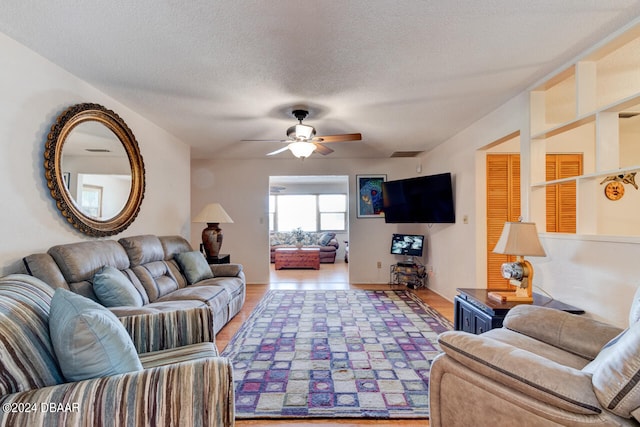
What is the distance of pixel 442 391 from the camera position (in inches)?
51.6

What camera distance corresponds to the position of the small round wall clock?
3.26 meters

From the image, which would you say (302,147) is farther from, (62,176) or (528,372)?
(528,372)

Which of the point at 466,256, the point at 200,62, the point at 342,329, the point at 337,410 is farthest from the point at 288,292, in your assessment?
the point at 200,62

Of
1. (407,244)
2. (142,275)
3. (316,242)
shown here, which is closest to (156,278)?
(142,275)

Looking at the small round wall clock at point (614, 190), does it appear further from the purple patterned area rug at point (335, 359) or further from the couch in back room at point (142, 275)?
the couch in back room at point (142, 275)

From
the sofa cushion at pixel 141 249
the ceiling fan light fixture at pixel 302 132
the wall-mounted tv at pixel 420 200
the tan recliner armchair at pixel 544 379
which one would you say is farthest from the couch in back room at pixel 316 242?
the tan recliner armchair at pixel 544 379

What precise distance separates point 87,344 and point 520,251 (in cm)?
253

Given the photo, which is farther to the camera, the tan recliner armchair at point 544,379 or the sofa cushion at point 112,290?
the sofa cushion at point 112,290

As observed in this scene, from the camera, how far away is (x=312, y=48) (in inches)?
76.0

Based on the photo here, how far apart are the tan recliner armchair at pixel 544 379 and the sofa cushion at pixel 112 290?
217cm

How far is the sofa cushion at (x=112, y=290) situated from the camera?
7.02ft

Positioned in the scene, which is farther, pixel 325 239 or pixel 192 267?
pixel 325 239

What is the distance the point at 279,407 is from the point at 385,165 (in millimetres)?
4571

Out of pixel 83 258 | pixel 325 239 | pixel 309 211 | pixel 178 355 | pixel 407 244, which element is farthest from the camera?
pixel 309 211
